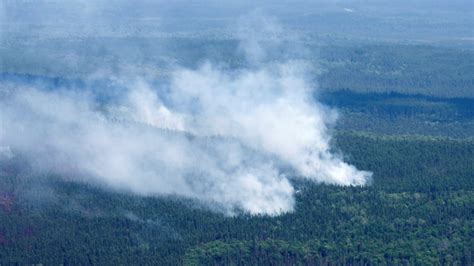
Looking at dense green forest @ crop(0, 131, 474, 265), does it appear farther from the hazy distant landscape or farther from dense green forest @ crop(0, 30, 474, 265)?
the hazy distant landscape

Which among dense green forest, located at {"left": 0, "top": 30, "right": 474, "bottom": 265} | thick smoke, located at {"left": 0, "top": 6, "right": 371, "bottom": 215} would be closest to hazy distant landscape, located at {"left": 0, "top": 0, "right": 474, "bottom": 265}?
dense green forest, located at {"left": 0, "top": 30, "right": 474, "bottom": 265}

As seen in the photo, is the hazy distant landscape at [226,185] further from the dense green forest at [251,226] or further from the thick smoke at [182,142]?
the thick smoke at [182,142]

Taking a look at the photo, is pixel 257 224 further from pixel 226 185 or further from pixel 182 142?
pixel 182 142

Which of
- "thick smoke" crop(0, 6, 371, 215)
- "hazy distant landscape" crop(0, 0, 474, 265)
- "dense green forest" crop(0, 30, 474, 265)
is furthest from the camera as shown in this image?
"thick smoke" crop(0, 6, 371, 215)

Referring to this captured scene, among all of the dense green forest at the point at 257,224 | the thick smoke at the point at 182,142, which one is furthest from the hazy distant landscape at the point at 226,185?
the thick smoke at the point at 182,142

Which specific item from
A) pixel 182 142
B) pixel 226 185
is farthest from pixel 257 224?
pixel 182 142

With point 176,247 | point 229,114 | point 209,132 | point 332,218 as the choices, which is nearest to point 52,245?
point 176,247
